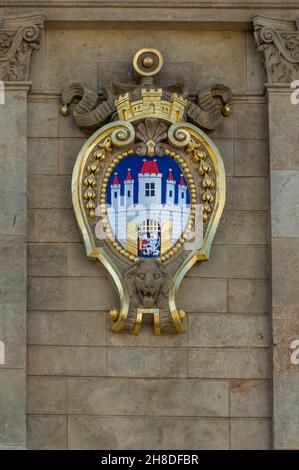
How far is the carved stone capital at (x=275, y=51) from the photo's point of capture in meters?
24.8

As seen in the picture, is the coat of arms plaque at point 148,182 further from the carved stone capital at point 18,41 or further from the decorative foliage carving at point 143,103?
the carved stone capital at point 18,41

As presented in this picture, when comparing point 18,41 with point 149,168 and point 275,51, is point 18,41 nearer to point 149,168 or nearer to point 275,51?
point 149,168

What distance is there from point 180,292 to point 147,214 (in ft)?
2.84

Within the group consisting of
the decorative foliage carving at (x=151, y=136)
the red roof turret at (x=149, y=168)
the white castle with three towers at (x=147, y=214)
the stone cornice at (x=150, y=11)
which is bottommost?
the white castle with three towers at (x=147, y=214)

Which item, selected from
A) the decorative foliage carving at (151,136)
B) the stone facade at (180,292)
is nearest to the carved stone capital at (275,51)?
the stone facade at (180,292)

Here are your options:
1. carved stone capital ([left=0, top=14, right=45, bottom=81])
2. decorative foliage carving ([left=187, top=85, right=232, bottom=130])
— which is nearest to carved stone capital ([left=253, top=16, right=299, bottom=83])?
decorative foliage carving ([left=187, top=85, right=232, bottom=130])

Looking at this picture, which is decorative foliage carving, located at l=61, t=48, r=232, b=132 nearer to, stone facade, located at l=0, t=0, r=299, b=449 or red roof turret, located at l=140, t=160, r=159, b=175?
stone facade, located at l=0, t=0, r=299, b=449

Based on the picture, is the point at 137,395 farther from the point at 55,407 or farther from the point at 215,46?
the point at 215,46

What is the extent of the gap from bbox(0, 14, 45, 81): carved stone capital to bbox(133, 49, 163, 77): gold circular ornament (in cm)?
106

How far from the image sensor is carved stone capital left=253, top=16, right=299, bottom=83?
81.4 feet

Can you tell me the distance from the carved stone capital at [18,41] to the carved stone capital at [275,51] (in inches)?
88.9

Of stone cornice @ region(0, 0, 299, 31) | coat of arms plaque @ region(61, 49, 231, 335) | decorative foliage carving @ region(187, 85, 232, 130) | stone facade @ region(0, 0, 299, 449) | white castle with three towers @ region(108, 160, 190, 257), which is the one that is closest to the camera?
stone facade @ region(0, 0, 299, 449)

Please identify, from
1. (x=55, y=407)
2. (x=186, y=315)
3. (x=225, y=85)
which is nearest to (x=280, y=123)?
(x=225, y=85)

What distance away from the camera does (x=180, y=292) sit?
24.4 m
